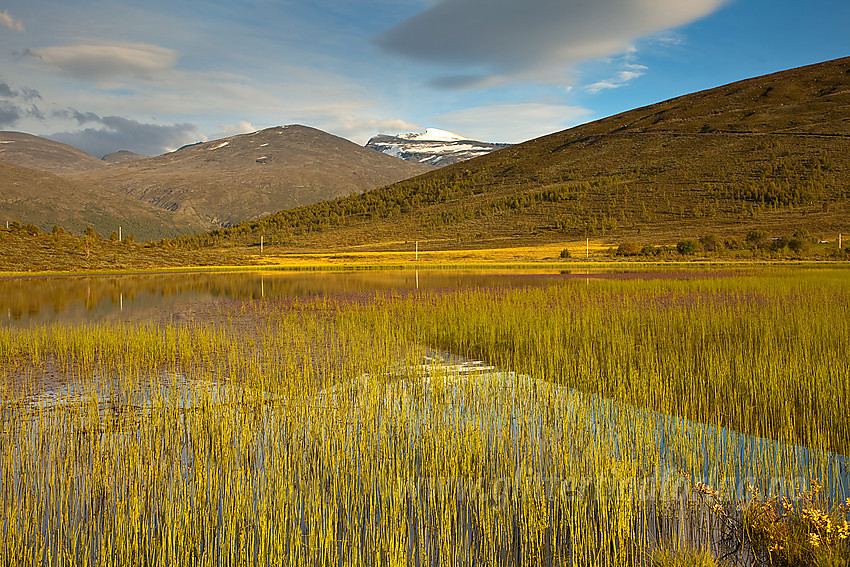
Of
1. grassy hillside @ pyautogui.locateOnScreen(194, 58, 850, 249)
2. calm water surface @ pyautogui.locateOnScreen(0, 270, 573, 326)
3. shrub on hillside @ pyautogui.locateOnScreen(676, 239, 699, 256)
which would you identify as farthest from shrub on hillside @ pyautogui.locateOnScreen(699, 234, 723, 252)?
calm water surface @ pyautogui.locateOnScreen(0, 270, 573, 326)

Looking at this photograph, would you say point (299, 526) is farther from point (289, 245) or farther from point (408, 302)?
point (289, 245)

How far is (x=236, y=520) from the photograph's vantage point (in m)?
4.25

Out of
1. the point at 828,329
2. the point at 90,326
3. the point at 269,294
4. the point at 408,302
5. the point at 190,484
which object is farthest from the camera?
the point at 269,294

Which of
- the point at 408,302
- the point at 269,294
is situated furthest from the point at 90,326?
the point at 269,294

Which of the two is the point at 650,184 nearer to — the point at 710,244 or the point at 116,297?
the point at 710,244

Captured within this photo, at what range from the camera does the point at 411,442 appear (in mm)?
6105

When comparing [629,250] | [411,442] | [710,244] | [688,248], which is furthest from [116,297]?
[710,244]

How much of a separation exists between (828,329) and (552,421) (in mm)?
7063

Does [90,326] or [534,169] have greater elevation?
[534,169]

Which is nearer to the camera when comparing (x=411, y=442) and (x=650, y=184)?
(x=411, y=442)

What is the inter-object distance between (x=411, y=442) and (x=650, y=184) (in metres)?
81.7

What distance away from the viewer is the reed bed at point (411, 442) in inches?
163

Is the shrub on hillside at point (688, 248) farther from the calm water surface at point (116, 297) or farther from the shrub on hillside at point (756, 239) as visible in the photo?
the calm water surface at point (116, 297)

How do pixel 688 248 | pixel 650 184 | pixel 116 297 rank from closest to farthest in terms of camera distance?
1. pixel 116 297
2. pixel 688 248
3. pixel 650 184
